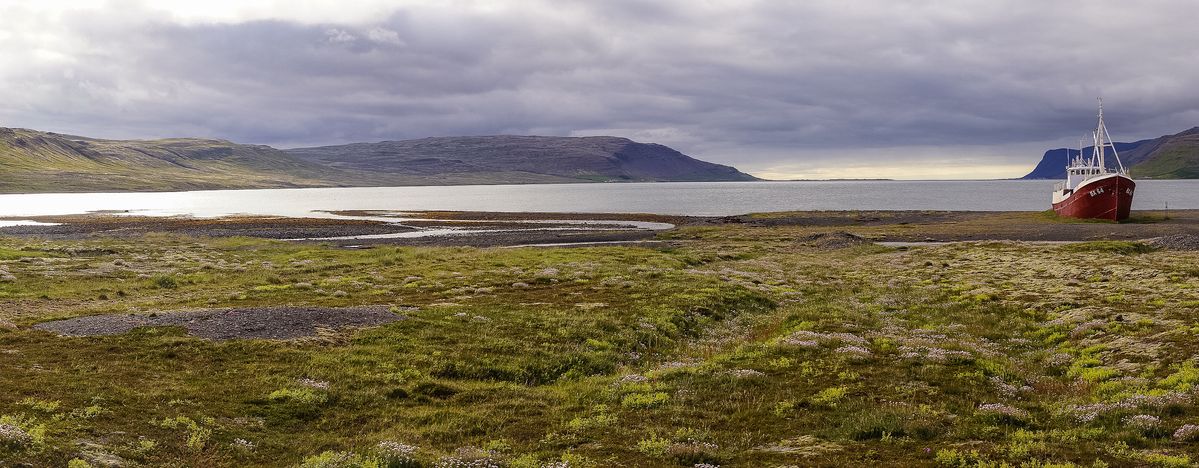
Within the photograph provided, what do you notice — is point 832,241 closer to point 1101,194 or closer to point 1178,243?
point 1178,243

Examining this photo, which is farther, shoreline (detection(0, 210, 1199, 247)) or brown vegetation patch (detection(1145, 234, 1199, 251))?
shoreline (detection(0, 210, 1199, 247))

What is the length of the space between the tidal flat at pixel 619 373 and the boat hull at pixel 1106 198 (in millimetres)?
77780

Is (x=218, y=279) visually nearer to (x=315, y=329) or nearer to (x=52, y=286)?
(x=52, y=286)

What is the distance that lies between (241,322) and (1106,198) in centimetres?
13366

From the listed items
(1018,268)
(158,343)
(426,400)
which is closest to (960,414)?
(426,400)

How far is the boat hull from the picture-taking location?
4542 inches

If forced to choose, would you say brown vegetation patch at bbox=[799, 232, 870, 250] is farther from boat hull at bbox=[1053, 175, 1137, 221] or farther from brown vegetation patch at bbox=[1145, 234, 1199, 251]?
boat hull at bbox=[1053, 175, 1137, 221]

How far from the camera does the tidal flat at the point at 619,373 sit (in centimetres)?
1563

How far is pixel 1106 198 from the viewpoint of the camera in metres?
117

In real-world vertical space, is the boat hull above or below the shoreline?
above

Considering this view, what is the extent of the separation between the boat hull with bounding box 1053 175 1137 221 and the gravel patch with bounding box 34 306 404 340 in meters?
125

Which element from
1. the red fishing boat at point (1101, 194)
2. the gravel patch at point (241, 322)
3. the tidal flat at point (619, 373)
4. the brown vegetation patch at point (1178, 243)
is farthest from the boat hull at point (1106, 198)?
the gravel patch at point (241, 322)

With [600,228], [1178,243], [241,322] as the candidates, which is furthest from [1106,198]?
[241,322]

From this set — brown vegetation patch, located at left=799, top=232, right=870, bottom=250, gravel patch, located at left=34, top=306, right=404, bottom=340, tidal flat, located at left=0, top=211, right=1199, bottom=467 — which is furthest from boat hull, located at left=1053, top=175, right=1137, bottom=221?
gravel patch, located at left=34, top=306, right=404, bottom=340
